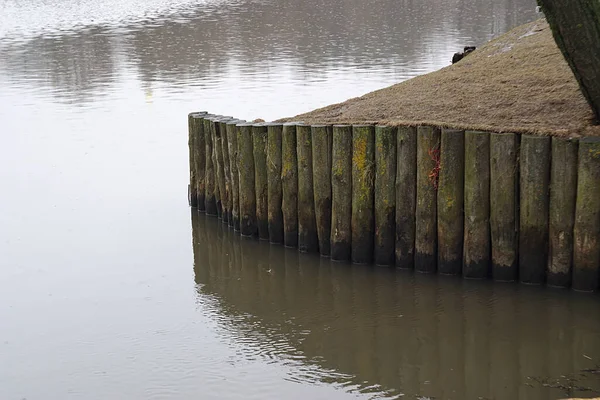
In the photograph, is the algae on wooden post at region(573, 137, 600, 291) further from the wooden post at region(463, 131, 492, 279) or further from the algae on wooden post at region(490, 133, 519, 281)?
the wooden post at region(463, 131, 492, 279)

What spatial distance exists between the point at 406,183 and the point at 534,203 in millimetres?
1393

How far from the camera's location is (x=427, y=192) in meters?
10.4

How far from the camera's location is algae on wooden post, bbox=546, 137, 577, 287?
9.63 meters

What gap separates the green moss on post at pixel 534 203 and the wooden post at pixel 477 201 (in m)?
0.36

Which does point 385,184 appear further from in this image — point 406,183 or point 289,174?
point 289,174

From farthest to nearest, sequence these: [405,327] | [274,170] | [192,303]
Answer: [274,170]
[192,303]
[405,327]

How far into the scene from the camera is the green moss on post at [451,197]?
401 inches

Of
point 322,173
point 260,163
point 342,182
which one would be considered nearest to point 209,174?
point 260,163

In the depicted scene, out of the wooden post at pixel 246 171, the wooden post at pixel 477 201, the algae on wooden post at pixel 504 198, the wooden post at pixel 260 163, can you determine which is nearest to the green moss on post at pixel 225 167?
the wooden post at pixel 246 171

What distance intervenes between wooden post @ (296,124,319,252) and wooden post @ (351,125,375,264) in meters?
0.62

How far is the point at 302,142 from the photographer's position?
1119 centimetres

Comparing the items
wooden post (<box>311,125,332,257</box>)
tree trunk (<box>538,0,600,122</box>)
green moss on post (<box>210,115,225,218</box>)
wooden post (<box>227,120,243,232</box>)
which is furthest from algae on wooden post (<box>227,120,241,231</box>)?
tree trunk (<box>538,0,600,122</box>)

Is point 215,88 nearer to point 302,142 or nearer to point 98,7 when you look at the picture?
point 302,142

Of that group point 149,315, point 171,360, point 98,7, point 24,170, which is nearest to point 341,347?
point 171,360
